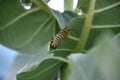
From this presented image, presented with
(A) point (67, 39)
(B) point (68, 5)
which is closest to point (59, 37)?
(A) point (67, 39)

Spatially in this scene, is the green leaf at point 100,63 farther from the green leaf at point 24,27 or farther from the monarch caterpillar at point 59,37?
the green leaf at point 24,27

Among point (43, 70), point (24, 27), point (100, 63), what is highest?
point (24, 27)

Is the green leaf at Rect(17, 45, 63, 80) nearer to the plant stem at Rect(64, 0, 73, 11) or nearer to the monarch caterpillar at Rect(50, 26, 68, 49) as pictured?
the monarch caterpillar at Rect(50, 26, 68, 49)

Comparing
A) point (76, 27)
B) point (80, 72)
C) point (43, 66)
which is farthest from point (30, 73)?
point (80, 72)

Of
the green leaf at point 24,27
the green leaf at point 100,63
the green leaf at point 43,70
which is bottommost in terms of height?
the green leaf at point 100,63

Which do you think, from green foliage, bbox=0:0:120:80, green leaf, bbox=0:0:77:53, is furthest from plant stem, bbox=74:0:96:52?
green leaf, bbox=0:0:77:53

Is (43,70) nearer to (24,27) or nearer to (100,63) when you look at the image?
(24,27)

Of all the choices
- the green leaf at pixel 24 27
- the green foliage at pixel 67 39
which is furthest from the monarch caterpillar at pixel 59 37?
the green leaf at pixel 24 27

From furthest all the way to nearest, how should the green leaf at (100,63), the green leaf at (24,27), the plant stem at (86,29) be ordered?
1. the green leaf at (24,27)
2. the plant stem at (86,29)
3. the green leaf at (100,63)

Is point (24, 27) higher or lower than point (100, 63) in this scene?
higher
